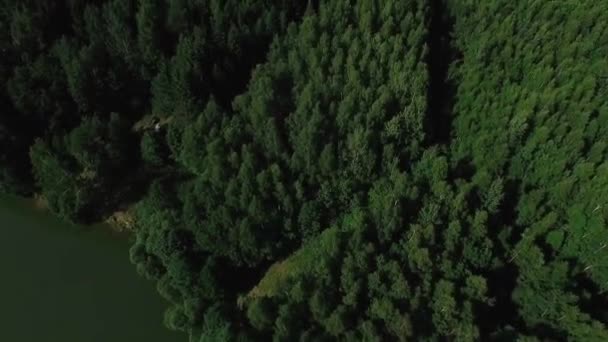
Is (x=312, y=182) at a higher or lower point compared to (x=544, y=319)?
higher

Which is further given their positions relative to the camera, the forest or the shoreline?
the shoreline

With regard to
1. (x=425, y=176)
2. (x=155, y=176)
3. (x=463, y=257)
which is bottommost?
(x=155, y=176)

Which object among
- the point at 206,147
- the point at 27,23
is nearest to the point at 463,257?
the point at 206,147

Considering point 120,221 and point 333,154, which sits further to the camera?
point 120,221

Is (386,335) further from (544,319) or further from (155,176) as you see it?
(155,176)

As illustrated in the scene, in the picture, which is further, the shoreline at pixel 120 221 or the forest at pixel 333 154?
the shoreline at pixel 120 221

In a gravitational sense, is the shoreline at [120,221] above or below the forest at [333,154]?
below

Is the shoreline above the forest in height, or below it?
below

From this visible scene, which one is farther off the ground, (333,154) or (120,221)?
(333,154)
